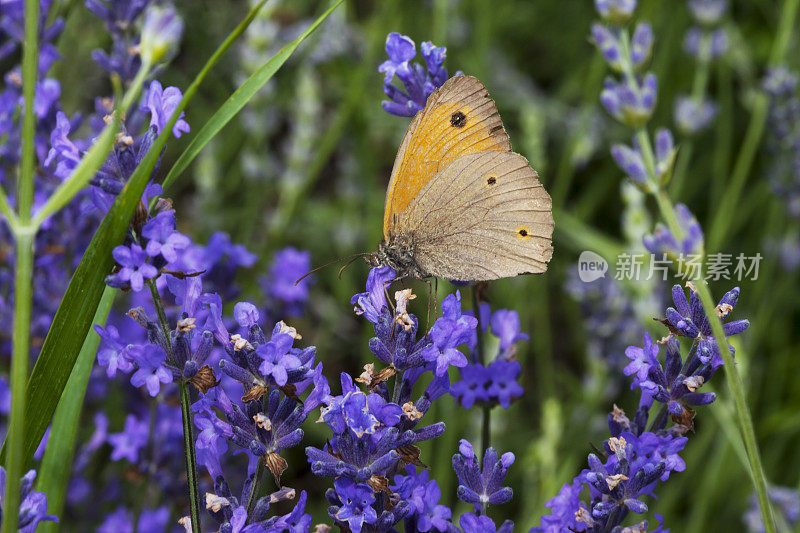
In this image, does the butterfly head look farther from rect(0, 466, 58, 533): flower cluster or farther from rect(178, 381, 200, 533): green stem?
rect(0, 466, 58, 533): flower cluster

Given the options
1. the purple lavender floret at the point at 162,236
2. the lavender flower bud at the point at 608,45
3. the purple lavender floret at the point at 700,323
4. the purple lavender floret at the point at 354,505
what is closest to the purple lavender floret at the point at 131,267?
the purple lavender floret at the point at 162,236

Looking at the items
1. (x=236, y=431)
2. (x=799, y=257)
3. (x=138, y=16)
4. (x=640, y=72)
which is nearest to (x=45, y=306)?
(x=138, y=16)

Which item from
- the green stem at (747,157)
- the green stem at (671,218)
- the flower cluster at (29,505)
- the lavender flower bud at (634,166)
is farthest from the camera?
the green stem at (747,157)

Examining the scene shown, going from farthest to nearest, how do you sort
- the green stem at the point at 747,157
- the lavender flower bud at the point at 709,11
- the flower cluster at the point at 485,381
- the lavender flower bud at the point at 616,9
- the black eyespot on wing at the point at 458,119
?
the lavender flower bud at the point at 709,11 → the green stem at the point at 747,157 → the lavender flower bud at the point at 616,9 → the black eyespot on wing at the point at 458,119 → the flower cluster at the point at 485,381

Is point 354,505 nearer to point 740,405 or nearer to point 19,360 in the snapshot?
point 19,360

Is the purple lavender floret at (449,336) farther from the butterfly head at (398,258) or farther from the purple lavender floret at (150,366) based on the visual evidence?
the butterfly head at (398,258)

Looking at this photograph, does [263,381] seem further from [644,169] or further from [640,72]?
[640,72]

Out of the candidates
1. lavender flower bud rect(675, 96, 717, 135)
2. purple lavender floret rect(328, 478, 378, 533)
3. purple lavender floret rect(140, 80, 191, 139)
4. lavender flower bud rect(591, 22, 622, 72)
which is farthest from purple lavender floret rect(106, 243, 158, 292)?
lavender flower bud rect(675, 96, 717, 135)
